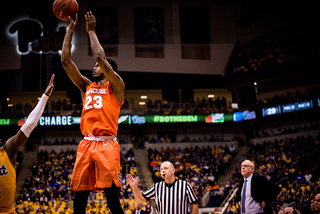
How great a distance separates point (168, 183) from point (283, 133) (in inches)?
913

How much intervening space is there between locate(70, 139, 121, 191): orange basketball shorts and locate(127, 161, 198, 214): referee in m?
0.98

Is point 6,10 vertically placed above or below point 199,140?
above

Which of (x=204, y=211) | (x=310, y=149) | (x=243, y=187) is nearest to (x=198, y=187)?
(x=204, y=211)

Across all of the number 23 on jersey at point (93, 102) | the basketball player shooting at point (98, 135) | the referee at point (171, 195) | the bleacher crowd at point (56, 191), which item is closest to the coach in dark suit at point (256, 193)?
the referee at point (171, 195)

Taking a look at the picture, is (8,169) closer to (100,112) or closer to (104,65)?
(100,112)

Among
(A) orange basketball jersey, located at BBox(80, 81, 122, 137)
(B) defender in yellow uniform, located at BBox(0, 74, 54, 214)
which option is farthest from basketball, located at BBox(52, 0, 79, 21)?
(B) defender in yellow uniform, located at BBox(0, 74, 54, 214)

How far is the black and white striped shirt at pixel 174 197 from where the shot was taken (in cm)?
454

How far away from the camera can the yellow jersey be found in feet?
11.4

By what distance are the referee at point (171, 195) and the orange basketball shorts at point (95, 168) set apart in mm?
983

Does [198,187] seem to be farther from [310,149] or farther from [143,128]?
[143,128]

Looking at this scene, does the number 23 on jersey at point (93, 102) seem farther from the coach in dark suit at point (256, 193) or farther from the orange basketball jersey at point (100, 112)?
the coach in dark suit at point (256, 193)

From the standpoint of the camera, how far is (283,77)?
2717 centimetres

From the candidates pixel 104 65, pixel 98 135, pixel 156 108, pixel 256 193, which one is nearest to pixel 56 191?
pixel 156 108

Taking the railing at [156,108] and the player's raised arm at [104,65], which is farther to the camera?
the railing at [156,108]
